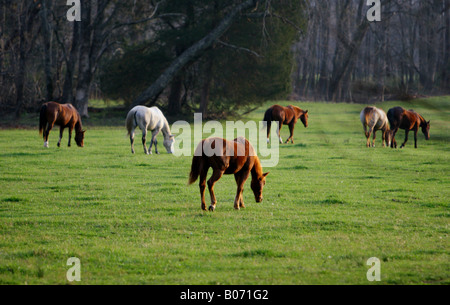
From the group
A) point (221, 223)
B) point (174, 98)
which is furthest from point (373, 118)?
point (174, 98)

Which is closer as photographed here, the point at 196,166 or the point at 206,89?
the point at 196,166

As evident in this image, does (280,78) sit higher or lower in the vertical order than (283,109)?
higher

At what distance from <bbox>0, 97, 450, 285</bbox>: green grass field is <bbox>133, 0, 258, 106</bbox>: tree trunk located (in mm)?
15519

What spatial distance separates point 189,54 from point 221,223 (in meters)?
24.7

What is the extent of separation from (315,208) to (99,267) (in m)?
5.20

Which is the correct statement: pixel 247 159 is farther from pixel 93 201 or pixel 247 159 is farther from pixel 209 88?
pixel 209 88

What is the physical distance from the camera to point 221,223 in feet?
28.4

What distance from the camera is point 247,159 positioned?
30.7ft

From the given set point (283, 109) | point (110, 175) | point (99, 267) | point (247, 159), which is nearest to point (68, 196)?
point (110, 175)

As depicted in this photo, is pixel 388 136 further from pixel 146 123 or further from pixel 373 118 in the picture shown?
pixel 146 123

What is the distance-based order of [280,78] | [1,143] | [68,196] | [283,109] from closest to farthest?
1. [68,196]
2. [1,143]
3. [283,109]
4. [280,78]

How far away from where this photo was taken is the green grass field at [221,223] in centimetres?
617

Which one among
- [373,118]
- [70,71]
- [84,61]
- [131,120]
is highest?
[84,61]

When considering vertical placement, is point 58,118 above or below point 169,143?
above
